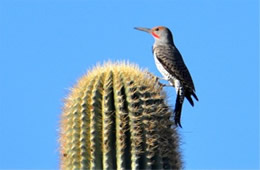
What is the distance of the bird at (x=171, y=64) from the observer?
857 centimetres

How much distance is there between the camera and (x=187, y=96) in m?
8.52

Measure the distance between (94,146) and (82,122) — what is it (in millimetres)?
241

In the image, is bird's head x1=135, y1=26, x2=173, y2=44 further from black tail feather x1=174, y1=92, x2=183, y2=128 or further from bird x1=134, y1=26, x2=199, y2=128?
black tail feather x1=174, y1=92, x2=183, y2=128

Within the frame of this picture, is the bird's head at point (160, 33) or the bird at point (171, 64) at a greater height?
the bird's head at point (160, 33)

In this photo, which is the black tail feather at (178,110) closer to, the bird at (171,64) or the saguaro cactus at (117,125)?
the bird at (171,64)

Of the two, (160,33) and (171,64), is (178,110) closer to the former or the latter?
(171,64)

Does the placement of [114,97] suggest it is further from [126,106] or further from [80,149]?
[80,149]

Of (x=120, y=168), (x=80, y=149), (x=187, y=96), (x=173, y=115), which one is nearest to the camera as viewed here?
(x=120, y=168)

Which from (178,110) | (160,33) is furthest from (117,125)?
(160,33)

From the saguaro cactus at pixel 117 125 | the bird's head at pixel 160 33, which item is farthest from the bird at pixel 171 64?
the saguaro cactus at pixel 117 125

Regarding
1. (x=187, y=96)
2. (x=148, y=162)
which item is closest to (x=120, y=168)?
(x=148, y=162)

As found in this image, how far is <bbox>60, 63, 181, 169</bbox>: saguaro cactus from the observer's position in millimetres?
5586

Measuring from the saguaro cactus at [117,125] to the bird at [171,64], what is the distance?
189cm

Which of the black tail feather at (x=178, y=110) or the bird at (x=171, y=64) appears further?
the bird at (x=171, y=64)
